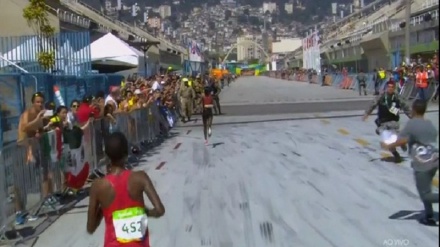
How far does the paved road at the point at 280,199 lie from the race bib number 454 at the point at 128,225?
214 cm

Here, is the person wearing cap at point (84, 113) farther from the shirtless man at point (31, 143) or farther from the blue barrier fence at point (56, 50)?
the blue barrier fence at point (56, 50)

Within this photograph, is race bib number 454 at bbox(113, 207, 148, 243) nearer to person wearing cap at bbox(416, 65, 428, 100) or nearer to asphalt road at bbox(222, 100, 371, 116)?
person wearing cap at bbox(416, 65, 428, 100)

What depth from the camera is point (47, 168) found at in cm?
1239

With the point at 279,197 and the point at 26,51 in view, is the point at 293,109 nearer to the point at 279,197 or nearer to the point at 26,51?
the point at 26,51

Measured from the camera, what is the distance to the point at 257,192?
43.4 ft

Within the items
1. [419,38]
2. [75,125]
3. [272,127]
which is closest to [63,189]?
[75,125]

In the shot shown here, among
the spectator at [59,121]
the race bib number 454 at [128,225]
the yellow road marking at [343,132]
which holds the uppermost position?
the spectator at [59,121]

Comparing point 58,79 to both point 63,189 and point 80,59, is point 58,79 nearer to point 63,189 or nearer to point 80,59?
point 80,59

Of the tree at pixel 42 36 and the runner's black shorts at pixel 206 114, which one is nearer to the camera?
the tree at pixel 42 36

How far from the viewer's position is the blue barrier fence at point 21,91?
1551 cm

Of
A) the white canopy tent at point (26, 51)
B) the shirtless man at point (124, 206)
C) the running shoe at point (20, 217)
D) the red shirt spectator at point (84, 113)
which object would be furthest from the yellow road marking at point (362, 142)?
the shirtless man at point (124, 206)

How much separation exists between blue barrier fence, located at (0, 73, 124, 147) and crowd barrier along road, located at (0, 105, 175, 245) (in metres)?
1.42

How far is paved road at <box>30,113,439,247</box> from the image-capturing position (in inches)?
387

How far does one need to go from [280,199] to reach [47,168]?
11.6 ft
